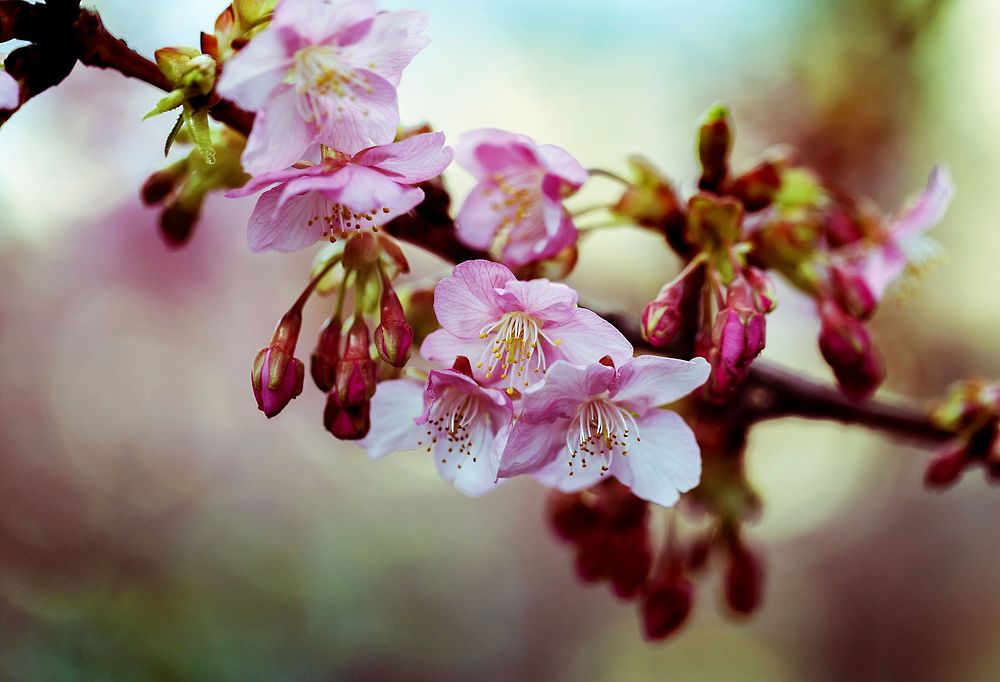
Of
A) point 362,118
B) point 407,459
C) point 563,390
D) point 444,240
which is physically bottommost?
point 407,459

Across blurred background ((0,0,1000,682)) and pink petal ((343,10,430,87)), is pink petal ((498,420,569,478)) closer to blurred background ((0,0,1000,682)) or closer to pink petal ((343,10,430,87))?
pink petal ((343,10,430,87))

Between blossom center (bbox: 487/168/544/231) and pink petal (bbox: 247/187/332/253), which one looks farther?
blossom center (bbox: 487/168/544/231)

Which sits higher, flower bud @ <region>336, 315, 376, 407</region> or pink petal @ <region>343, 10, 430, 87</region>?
pink petal @ <region>343, 10, 430, 87</region>

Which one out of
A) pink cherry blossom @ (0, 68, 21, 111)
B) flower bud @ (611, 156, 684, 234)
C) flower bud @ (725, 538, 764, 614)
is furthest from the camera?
flower bud @ (725, 538, 764, 614)

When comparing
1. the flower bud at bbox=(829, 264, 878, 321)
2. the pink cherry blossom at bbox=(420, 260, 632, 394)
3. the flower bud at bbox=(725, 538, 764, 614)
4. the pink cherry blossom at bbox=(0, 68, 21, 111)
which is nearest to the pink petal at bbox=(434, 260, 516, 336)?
the pink cherry blossom at bbox=(420, 260, 632, 394)

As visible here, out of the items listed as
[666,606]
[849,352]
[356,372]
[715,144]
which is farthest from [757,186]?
[666,606]

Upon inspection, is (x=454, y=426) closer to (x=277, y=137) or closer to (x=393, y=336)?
(x=393, y=336)

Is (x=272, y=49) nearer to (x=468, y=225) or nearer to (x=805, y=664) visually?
(x=468, y=225)
